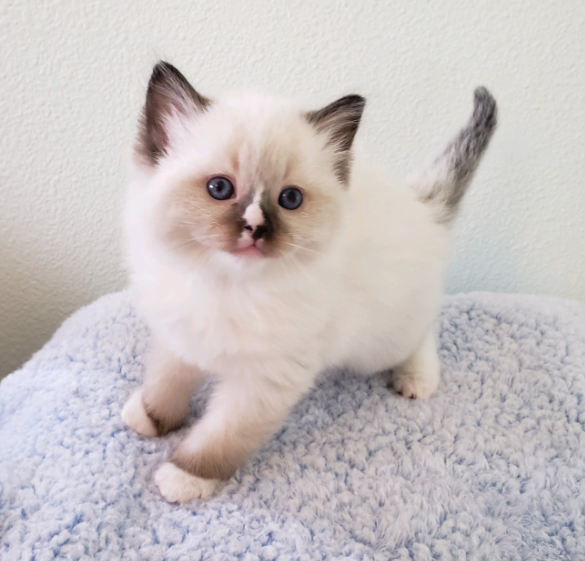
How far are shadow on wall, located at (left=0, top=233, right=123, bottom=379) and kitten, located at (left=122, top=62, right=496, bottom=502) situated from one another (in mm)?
485

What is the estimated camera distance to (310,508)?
765mm

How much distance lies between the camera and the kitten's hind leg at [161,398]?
2.84 ft

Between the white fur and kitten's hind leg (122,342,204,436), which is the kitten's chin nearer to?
the white fur

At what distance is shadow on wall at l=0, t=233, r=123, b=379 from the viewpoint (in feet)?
4.17

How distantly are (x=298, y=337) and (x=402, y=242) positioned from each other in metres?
0.25

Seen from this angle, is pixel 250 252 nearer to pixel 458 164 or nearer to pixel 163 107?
pixel 163 107

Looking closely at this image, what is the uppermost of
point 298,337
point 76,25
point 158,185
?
point 76,25

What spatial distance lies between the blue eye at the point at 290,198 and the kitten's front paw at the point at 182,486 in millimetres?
431

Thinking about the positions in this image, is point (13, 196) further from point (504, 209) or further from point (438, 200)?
point (504, 209)

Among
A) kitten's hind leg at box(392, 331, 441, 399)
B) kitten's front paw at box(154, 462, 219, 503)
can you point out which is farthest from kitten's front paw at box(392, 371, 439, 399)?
kitten's front paw at box(154, 462, 219, 503)

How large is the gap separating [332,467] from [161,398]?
12.1 inches

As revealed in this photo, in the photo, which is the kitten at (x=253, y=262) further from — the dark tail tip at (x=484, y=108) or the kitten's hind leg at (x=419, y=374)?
the dark tail tip at (x=484, y=108)

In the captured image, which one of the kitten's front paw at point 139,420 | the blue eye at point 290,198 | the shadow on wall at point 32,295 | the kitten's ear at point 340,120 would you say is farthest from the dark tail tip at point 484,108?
the shadow on wall at point 32,295

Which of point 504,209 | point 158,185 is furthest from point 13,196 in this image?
point 504,209
